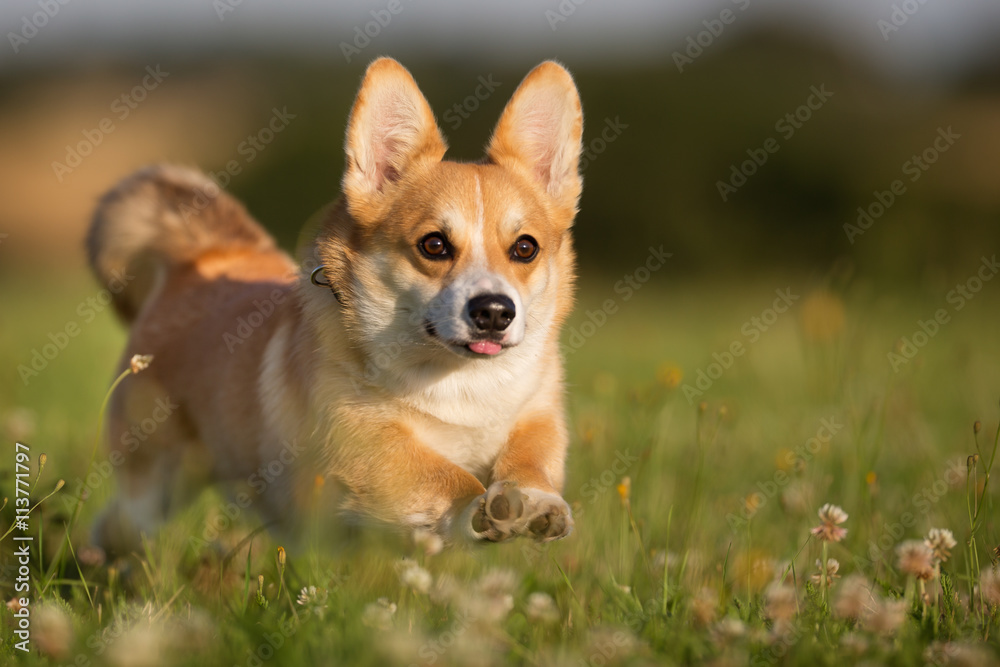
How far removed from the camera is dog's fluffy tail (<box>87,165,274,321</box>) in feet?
13.9

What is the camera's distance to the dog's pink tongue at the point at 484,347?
9.43 feet

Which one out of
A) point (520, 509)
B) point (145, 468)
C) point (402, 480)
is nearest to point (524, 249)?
point (402, 480)

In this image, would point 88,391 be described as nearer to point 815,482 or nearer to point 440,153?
point 440,153

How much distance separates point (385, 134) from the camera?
335 centimetres

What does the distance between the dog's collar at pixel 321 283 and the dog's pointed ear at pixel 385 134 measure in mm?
268

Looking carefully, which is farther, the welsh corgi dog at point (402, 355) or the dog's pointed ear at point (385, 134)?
the dog's pointed ear at point (385, 134)

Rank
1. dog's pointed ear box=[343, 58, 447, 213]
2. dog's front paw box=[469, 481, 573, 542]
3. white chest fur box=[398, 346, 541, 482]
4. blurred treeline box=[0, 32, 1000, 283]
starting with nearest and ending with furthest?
dog's front paw box=[469, 481, 573, 542] < white chest fur box=[398, 346, 541, 482] < dog's pointed ear box=[343, 58, 447, 213] < blurred treeline box=[0, 32, 1000, 283]

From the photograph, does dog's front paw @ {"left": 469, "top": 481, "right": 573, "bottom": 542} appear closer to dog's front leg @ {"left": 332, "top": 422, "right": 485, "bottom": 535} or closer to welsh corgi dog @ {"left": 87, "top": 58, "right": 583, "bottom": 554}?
welsh corgi dog @ {"left": 87, "top": 58, "right": 583, "bottom": 554}

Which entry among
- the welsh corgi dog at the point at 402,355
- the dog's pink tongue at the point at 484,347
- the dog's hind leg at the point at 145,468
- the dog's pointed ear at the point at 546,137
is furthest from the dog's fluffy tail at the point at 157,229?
the dog's pink tongue at the point at 484,347

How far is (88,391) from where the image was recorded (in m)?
6.59

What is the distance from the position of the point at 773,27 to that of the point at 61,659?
18747 millimetres

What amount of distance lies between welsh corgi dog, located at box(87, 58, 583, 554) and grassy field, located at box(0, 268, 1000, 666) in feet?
0.72

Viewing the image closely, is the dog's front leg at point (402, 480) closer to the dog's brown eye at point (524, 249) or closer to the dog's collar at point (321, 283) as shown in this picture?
the dog's collar at point (321, 283)

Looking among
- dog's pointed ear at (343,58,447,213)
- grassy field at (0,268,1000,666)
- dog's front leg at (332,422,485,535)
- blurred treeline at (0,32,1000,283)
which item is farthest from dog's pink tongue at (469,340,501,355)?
blurred treeline at (0,32,1000,283)
